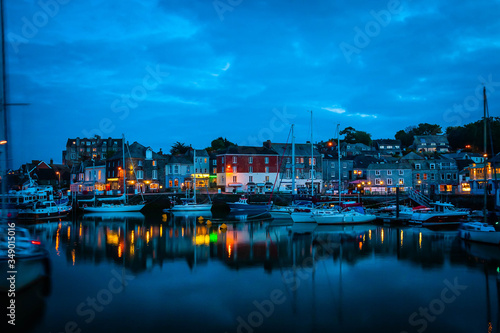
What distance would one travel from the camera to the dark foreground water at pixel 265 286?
1519 centimetres

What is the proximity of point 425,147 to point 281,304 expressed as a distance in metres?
110

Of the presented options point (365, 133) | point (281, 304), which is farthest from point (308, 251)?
point (365, 133)

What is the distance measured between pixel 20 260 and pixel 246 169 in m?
61.9

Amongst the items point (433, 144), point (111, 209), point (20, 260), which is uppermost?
point (433, 144)

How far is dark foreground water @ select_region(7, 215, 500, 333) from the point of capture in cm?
1519

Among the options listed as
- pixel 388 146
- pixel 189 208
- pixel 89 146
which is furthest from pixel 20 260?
pixel 89 146

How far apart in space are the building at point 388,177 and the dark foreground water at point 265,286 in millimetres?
43080

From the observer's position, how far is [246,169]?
259 feet

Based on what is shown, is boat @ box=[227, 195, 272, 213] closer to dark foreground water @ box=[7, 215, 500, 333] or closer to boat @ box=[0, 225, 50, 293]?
dark foreground water @ box=[7, 215, 500, 333]

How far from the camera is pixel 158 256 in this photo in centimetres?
2716

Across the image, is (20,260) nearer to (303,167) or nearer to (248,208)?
(248,208)

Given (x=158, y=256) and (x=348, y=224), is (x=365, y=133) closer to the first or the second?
(x=348, y=224)

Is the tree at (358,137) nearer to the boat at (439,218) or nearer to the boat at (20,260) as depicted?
the boat at (439,218)

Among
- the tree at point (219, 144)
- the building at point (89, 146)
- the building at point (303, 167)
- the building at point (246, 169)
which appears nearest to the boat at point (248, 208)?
the building at point (246, 169)
